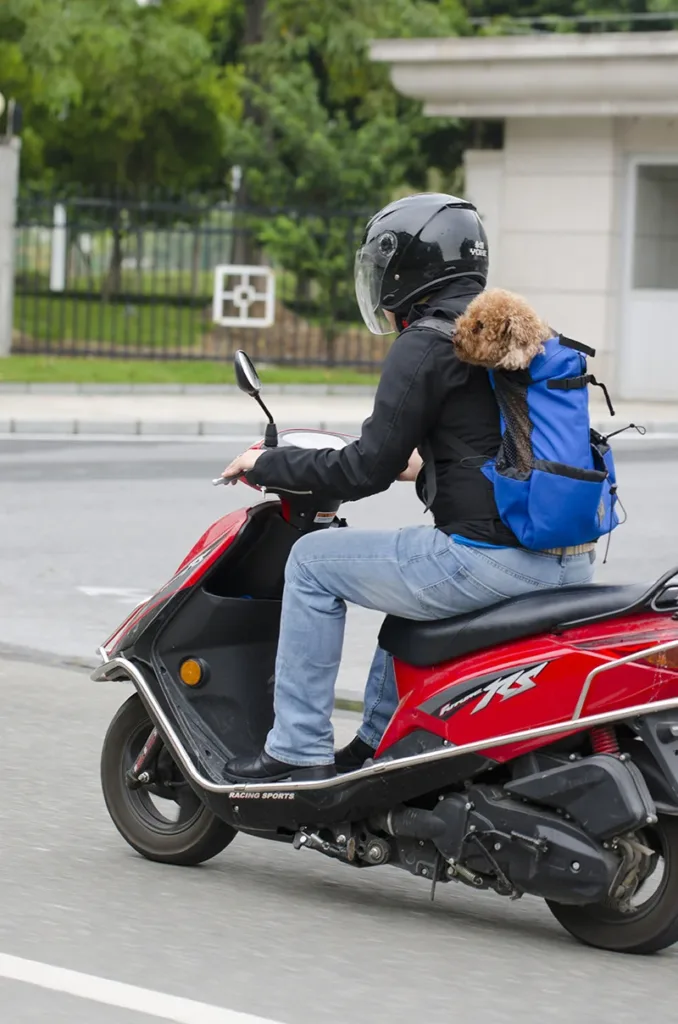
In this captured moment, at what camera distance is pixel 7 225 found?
2419 centimetres

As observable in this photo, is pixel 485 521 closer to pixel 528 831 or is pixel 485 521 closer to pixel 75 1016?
pixel 528 831

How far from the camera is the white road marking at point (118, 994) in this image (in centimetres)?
390

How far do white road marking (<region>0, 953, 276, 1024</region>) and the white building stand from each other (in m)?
19.5

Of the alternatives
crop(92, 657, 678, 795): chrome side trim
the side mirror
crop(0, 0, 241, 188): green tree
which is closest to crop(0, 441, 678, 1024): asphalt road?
crop(92, 657, 678, 795): chrome side trim

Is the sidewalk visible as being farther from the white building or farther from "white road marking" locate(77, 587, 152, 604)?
"white road marking" locate(77, 587, 152, 604)

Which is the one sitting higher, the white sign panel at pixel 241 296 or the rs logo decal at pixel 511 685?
the white sign panel at pixel 241 296

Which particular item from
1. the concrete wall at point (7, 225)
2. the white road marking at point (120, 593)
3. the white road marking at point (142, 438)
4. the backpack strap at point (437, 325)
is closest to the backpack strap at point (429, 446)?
the backpack strap at point (437, 325)

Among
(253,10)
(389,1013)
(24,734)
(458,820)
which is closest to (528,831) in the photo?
(458,820)

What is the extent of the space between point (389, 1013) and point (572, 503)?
45.3 inches

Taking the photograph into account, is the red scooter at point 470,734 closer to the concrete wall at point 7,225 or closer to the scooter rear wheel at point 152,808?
the scooter rear wheel at point 152,808

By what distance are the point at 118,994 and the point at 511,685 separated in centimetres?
107

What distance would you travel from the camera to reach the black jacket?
446 cm

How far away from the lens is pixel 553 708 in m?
4.31

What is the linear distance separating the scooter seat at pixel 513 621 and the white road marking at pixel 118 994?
39.4 inches
